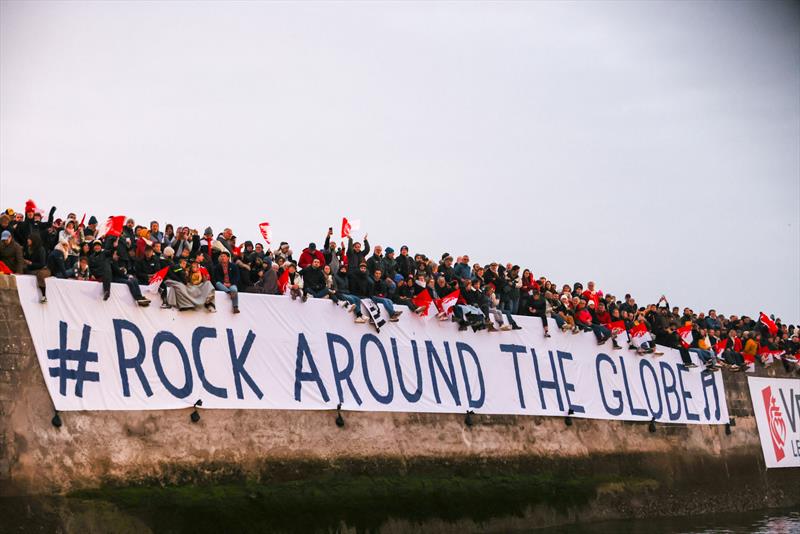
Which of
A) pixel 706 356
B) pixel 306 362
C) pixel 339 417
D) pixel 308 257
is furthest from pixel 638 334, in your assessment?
pixel 306 362

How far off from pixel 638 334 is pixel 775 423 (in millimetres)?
7989

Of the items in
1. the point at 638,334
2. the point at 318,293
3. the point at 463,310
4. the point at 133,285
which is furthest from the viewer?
the point at 638,334

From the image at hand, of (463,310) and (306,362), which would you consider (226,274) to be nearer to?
(306,362)

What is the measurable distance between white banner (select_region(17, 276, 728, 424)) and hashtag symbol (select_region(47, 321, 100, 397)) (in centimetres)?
2

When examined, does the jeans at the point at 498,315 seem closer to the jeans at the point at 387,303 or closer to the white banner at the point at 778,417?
the jeans at the point at 387,303

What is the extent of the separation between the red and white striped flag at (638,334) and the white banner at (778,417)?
235 inches

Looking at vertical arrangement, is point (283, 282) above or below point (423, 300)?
above

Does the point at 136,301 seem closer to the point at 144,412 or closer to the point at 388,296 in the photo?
the point at 144,412

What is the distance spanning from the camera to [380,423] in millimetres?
25500

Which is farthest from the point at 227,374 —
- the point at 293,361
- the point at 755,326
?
the point at 755,326

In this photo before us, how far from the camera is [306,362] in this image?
24766mm

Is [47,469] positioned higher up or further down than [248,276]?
further down

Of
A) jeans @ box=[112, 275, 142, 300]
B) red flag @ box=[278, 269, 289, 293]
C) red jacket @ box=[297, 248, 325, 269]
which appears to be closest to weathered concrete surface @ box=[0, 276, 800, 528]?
jeans @ box=[112, 275, 142, 300]

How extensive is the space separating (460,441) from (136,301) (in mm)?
8741
